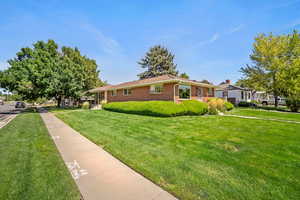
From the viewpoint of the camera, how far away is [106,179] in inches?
105

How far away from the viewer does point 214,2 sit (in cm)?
962

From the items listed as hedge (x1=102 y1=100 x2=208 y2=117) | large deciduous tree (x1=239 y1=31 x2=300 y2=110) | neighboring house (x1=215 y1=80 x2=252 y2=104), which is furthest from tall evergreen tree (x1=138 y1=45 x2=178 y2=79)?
hedge (x1=102 y1=100 x2=208 y2=117)

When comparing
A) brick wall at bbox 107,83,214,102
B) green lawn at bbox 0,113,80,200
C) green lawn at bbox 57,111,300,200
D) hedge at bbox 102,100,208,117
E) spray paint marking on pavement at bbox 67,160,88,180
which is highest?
brick wall at bbox 107,83,214,102

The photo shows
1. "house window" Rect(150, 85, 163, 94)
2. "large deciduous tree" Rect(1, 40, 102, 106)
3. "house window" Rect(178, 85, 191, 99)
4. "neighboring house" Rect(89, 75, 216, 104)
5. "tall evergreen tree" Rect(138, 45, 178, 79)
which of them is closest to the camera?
"neighboring house" Rect(89, 75, 216, 104)

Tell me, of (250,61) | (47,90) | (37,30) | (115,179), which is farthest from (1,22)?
(250,61)

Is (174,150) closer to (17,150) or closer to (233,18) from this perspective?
(17,150)

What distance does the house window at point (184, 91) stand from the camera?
558 inches

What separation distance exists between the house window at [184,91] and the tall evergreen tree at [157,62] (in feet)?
69.9

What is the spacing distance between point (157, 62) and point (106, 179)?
34701 mm

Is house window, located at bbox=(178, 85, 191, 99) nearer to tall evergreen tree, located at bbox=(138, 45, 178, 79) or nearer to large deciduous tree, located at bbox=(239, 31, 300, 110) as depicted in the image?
large deciduous tree, located at bbox=(239, 31, 300, 110)

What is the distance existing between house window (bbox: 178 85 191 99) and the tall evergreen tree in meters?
21.3

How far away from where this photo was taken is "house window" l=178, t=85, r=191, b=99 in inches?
558

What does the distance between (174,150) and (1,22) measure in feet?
59.2

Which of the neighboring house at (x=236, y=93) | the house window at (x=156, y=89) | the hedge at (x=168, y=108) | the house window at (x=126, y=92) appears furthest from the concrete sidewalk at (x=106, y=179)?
the neighboring house at (x=236, y=93)
